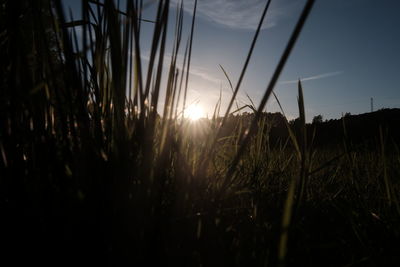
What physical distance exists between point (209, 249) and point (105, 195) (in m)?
0.24

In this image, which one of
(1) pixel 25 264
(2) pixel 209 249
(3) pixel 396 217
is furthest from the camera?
(3) pixel 396 217

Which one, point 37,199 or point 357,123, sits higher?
point 357,123

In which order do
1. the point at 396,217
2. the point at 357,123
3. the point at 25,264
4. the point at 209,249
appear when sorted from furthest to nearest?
1. the point at 357,123
2. the point at 396,217
3. the point at 209,249
4. the point at 25,264

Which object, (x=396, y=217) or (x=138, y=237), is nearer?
(x=138, y=237)

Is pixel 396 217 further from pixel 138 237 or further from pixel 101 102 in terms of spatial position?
pixel 101 102

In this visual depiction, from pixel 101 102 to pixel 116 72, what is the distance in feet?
0.60

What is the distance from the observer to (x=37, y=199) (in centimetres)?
50

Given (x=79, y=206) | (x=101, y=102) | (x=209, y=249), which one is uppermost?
(x=101, y=102)

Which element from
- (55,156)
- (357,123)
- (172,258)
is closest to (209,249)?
(172,258)

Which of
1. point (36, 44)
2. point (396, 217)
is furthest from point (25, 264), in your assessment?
point (396, 217)

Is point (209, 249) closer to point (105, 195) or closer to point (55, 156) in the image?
point (105, 195)

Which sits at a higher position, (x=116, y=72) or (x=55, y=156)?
(x=116, y=72)

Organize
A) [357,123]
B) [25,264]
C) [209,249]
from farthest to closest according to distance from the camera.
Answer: [357,123] < [209,249] < [25,264]

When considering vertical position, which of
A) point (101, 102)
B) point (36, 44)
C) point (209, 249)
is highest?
point (36, 44)
